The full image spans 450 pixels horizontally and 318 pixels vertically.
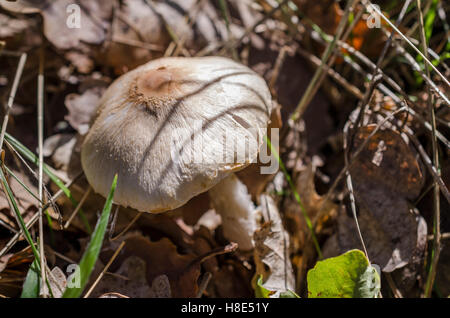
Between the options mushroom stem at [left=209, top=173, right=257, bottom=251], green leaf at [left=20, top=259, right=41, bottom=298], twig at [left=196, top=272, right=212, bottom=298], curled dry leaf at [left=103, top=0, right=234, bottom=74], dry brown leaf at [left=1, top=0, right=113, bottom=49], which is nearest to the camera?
green leaf at [left=20, top=259, right=41, bottom=298]

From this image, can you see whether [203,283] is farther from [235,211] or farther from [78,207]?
[78,207]

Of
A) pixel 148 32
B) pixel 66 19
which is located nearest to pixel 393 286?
pixel 148 32

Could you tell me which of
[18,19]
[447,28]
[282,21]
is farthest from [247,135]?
[18,19]

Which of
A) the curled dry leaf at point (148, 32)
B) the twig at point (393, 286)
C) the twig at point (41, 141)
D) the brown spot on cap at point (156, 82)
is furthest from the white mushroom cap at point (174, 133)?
the twig at point (393, 286)

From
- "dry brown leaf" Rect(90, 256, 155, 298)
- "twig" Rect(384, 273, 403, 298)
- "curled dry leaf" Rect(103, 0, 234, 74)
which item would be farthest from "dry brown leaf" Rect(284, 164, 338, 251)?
"curled dry leaf" Rect(103, 0, 234, 74)

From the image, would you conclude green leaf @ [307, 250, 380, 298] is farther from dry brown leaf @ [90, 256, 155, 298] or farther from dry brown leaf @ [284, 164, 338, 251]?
dry brown leaf @ [90, 256, 155, 298]
